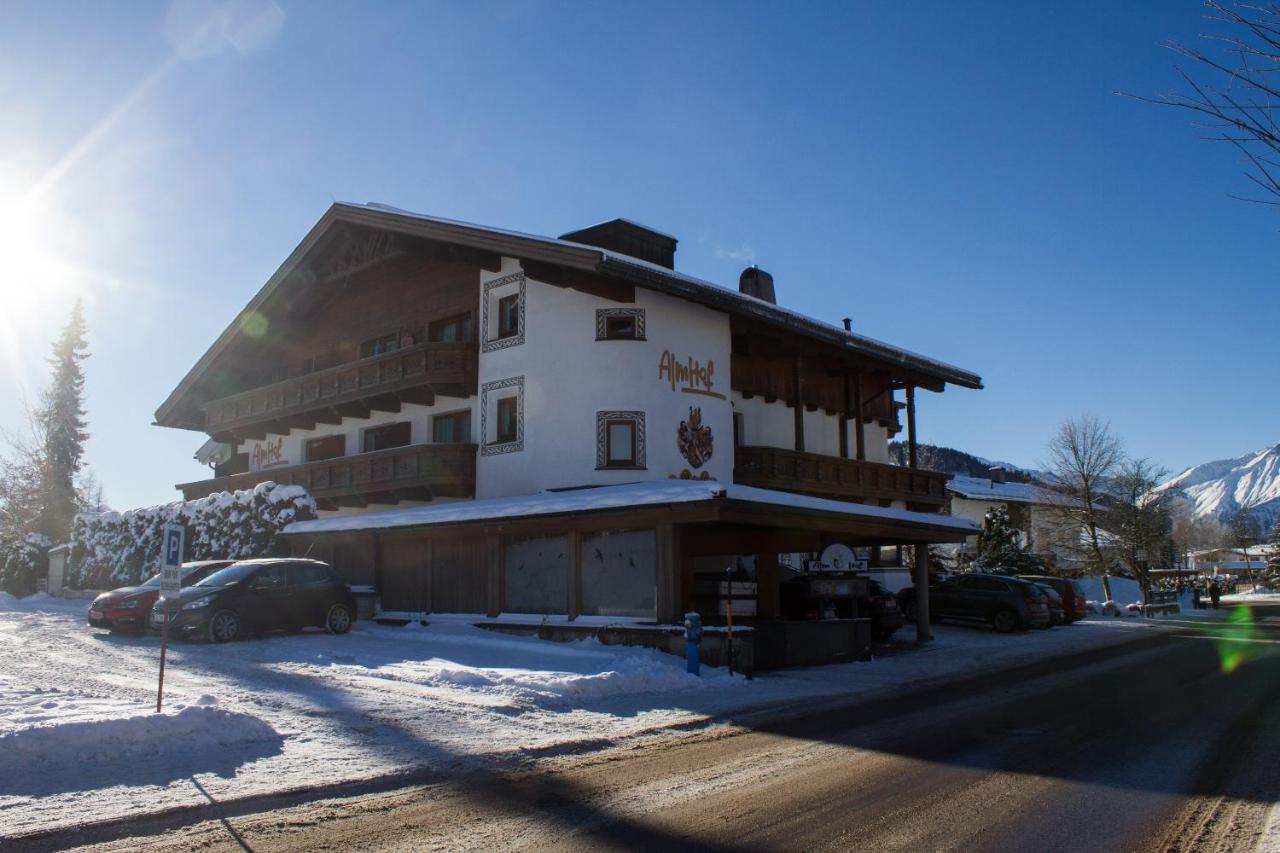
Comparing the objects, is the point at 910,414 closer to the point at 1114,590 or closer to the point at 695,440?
the point at 695,440

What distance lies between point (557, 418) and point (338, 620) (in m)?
7.59

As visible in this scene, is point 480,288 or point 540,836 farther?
point 480,288

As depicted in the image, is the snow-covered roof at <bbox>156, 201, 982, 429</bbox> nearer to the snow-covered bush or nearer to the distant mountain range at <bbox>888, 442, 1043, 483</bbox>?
the snow-covered bush

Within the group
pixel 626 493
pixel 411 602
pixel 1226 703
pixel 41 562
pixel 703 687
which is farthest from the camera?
pixel 41 562

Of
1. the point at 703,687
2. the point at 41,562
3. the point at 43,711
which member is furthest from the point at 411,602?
the point at 41,562

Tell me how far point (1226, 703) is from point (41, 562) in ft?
138

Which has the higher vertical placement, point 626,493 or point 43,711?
point 626,493

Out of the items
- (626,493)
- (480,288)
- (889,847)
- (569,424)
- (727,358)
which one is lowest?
(889,847)

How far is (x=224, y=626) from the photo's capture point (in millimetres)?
18531

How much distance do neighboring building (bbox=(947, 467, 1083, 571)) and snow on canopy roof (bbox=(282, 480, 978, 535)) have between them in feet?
80.9

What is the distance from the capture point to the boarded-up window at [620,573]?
1827 centimetres

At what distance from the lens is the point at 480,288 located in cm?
2814

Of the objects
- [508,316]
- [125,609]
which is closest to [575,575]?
[125,609]

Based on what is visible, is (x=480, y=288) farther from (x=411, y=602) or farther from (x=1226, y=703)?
(x=1226, y=703)
